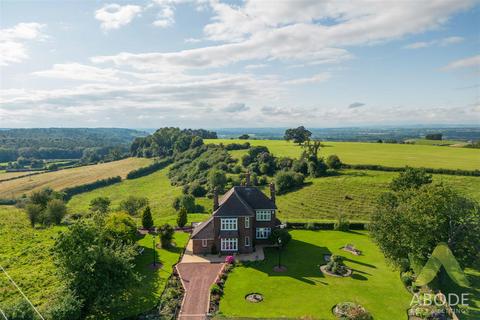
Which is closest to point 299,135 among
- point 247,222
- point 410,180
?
point 410,180

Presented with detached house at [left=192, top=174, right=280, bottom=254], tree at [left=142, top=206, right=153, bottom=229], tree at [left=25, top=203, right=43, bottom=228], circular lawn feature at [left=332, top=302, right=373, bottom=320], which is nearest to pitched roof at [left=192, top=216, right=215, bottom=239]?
detached house at [left=192, top=174, right=280, bottom=254]

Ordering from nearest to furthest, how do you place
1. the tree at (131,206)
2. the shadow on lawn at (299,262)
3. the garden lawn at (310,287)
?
1. the garden lawn at (310,287)
2. the shadow on lawn at (299,262)
3. the tree at (131,206)

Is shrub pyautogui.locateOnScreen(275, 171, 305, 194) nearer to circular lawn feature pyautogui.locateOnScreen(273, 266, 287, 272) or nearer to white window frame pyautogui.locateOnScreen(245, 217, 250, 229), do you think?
white window frame pyautogui.locateOnScreen(245, 217, 250, 229)

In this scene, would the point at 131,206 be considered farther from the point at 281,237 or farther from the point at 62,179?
the point at 62,179

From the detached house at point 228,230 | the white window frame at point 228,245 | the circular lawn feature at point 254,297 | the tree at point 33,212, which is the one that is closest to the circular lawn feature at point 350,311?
the circular lawn feature at point 254,297

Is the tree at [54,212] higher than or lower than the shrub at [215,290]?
higher

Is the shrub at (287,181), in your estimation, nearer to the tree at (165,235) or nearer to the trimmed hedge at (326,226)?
the trimmed hedge at (326,226)

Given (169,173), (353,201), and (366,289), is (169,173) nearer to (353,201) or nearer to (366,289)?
(353,201)
